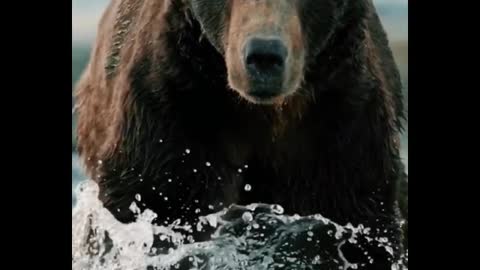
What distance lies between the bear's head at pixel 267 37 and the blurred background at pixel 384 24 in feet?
1.70

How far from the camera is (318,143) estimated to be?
5.00m

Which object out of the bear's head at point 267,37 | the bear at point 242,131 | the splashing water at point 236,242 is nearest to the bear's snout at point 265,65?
the bear's head at point 267,37

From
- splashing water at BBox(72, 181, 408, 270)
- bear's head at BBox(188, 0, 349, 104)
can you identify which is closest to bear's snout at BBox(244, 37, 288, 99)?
bear's head at BBox(188, 0, 349, 104)

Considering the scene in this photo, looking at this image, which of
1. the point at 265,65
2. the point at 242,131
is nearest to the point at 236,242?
the point at 242,131

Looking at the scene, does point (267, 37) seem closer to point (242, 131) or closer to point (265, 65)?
point (265, 65)

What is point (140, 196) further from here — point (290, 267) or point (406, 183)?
point (406, 183)

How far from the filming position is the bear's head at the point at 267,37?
14.6 ft

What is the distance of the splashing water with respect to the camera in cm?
495

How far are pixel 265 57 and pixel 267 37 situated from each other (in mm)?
69

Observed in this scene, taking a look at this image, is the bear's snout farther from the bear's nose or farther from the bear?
the bear

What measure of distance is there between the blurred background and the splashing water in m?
0.53

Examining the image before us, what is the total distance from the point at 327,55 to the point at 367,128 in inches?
13.5

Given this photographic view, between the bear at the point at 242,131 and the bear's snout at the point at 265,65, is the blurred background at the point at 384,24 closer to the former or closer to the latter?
the bear at the point at 242,131
